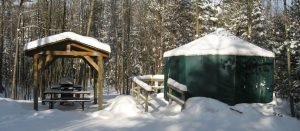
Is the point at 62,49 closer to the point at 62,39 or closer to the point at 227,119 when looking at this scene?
the point at 62,39

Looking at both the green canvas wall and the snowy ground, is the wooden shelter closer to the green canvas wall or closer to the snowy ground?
the snowy ground

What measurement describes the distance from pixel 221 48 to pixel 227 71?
3.13 ft

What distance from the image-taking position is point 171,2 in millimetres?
28469

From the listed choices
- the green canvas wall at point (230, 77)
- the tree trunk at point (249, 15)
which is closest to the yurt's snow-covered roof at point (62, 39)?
the green canvas wall at point (230, 77)

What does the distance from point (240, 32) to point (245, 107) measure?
13.7 m

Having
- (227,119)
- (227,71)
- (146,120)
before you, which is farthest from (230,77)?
(146,120)

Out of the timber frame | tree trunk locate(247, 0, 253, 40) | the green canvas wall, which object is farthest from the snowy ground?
tree trunk locate(247, 0, 253, 40)

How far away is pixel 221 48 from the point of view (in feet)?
47.7

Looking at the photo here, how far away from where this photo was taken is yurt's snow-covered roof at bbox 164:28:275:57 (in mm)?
14383

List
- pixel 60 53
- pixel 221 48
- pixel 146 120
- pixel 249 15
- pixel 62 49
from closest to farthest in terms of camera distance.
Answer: pixel 146 120 < pixel 60 53 < pixel 62 49 < pixel 221 48 < pixel 249 15

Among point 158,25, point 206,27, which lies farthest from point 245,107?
point 206,27

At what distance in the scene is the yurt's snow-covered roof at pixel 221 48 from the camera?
14.4 metres

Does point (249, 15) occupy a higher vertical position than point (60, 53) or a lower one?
higher

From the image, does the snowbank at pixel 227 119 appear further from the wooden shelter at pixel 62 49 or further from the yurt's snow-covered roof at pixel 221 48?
the wooden shelter at pixel 62 49
